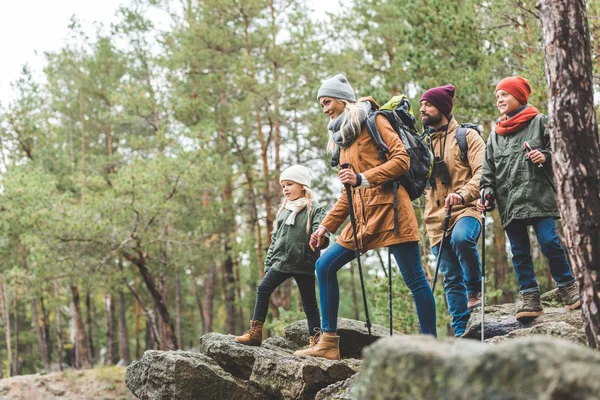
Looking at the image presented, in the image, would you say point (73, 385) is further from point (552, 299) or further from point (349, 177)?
point (349, 177)

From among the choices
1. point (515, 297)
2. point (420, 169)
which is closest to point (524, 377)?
point (420, 169)

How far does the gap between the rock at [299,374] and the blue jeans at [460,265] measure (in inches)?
36.4

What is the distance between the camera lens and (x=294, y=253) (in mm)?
5371

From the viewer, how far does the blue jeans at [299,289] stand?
5.38 metres

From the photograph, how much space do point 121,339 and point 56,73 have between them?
10487 mm

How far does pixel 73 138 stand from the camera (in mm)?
23938

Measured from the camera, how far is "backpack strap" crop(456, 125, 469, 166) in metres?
5.09

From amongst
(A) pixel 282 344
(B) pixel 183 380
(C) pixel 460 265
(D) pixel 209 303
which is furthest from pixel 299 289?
Result: (D) pixel 209 303

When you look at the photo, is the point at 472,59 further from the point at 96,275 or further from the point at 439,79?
the point at 96,275

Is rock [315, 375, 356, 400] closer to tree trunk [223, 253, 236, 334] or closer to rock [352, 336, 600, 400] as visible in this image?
rock [352, 336, 600, 400]

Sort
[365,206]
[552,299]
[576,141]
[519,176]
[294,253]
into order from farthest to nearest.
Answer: [552,299] < [294,253] < [519,176] < [365,206] < [576,141]

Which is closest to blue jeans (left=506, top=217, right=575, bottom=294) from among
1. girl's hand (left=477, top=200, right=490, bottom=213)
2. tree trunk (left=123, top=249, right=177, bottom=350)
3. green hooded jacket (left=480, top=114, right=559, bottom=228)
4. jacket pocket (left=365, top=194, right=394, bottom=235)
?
green hooded jacket (left=480, top=114, right=559, bottom=228)

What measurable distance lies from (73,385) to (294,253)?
13.1 m

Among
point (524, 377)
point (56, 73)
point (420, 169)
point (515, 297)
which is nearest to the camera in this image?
point (524, 377)
